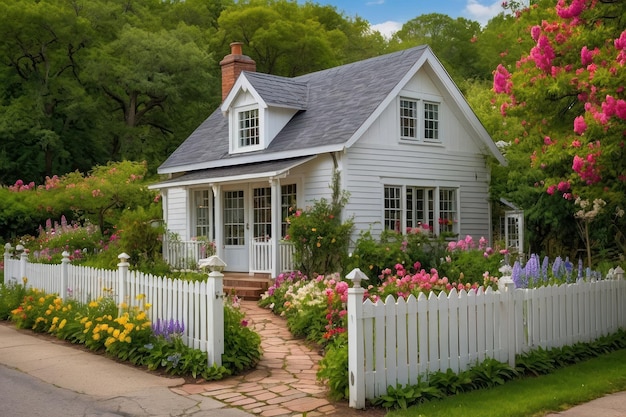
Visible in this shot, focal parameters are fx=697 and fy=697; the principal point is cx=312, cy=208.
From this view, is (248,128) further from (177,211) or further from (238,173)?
(177,211)

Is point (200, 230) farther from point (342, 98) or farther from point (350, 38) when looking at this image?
point (350, 38)

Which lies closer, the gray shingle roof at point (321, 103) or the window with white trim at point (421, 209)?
the gray shingle roof at point (321, 103)

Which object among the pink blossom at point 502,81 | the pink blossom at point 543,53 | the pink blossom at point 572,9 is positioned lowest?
the pink blossom at point 502,81

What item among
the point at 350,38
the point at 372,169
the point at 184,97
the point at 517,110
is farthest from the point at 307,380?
the point at 350,38

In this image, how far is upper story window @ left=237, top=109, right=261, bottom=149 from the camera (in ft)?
60.5

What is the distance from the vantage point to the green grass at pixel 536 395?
657 centimetres

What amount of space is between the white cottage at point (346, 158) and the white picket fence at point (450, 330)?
7.09 m

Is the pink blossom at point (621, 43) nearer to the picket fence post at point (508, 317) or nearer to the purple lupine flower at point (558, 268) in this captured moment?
the purple lupine flower at point (558, 268)

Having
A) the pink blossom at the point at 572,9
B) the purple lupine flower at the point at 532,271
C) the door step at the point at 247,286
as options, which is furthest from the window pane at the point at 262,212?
the pink blossom at the point at 572,9

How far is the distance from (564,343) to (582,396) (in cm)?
208

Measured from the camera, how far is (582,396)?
7.31 metres

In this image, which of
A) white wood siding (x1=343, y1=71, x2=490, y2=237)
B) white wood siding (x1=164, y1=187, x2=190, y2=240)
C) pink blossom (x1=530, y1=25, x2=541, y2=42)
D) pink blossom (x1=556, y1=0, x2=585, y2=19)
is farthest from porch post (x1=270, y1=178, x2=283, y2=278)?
pink blossom (x1=556, y1=0, x2=585, y2=19)

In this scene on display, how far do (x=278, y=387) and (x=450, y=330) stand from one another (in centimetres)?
198

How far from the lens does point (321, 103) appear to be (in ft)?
59.9
